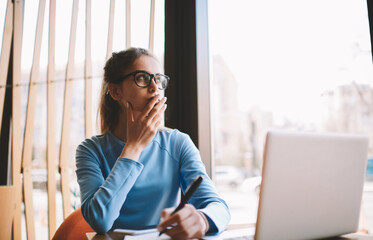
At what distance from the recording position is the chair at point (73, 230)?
128cm

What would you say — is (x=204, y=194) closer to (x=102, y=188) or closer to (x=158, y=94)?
(x=102, y=188)

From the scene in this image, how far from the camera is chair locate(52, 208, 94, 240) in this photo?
1.28m

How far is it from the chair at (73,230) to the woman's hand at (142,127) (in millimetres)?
372

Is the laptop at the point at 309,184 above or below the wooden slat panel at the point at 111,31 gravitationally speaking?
below

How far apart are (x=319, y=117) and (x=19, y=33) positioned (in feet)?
7.68

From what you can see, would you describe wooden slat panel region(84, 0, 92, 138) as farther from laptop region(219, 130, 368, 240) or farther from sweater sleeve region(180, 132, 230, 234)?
laptop region(219, 130, 368, 240)

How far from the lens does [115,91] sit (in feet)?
5.24

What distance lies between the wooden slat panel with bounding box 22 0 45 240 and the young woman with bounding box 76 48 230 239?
96 cm

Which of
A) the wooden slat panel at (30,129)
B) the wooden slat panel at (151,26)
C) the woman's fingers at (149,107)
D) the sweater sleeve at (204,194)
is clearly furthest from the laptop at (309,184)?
the wooden slat panel at (30,129)

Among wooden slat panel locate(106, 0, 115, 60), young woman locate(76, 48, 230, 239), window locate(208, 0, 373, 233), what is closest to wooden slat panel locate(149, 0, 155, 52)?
wooden slat panel locate(106, 0, 115, 60)

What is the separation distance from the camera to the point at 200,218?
3.07ft

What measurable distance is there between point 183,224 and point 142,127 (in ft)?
2.03

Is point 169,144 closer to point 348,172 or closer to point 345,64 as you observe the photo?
point 348,172

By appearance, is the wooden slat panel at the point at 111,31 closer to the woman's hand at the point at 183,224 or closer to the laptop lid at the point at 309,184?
the woman's hand at the point at 183,224
